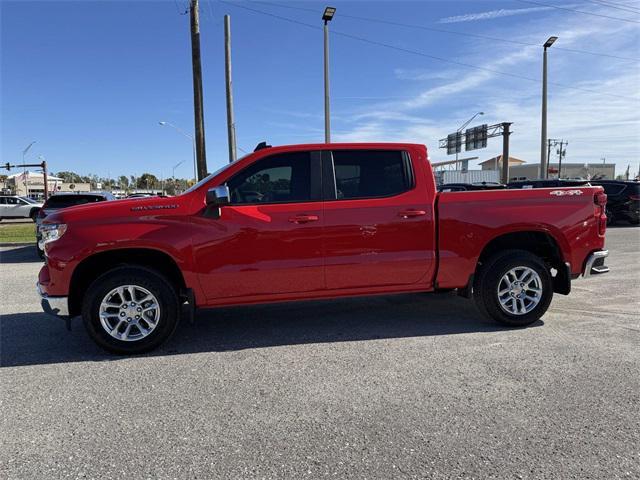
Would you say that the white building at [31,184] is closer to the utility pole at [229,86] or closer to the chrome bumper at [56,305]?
the utility pole at [229,86]

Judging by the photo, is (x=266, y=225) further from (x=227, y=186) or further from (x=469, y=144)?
(x=469, y=144)

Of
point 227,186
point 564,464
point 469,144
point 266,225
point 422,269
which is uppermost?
point 469,144

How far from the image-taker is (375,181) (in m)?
4.94

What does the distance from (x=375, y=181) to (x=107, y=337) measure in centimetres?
300

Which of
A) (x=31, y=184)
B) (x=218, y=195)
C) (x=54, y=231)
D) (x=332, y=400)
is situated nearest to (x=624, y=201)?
(x=218, y=195)

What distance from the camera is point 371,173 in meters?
4.96

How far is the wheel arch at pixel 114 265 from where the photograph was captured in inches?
176

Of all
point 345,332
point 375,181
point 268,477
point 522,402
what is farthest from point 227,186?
point 522,402

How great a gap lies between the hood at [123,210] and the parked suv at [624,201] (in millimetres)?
17362

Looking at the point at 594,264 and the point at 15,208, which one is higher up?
the point at 15,208

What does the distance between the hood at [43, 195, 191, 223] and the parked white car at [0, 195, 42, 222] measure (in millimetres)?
29934

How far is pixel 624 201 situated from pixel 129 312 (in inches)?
726

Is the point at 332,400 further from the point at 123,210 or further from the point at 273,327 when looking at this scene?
the point at 123,210

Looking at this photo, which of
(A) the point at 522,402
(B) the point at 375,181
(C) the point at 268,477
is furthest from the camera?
(B) the point at 375,181
